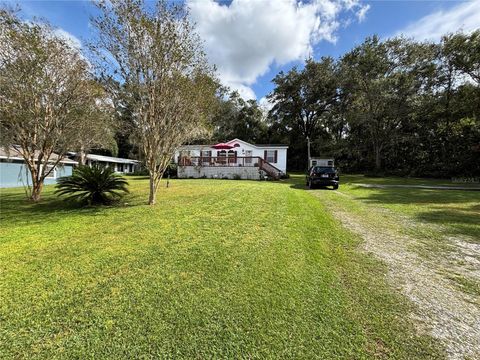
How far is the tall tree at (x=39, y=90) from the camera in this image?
307 inches

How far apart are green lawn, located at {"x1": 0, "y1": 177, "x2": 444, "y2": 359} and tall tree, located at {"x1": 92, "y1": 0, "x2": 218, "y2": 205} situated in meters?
3.73

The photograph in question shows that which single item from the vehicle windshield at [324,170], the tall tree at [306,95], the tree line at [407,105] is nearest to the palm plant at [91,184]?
the vehicle windshield at [324,170]

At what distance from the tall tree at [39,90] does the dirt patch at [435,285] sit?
9.93 meters

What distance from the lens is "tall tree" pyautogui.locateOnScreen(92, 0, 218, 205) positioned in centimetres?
700

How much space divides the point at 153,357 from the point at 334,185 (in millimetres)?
13336

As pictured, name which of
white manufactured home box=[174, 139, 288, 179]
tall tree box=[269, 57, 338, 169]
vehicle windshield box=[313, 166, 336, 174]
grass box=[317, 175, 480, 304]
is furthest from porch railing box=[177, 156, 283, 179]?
tall tree box=[269, 57, 338, 169]

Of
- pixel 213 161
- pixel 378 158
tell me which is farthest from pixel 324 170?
pixel 378 158

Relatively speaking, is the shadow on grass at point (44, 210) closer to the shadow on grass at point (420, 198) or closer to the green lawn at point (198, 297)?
the green lawn at point (198, 297)

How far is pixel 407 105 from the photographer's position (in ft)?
80.8

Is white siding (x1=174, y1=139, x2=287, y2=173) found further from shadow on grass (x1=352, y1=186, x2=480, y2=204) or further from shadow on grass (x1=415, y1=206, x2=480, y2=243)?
shadow on grass (x1=415, y1=206, x2=480, y2=243)

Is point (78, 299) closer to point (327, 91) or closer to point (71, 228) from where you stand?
point (71, 228)

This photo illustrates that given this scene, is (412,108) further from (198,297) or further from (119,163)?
(119,163)

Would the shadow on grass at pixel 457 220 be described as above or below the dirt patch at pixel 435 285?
above

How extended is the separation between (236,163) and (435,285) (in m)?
20.6
